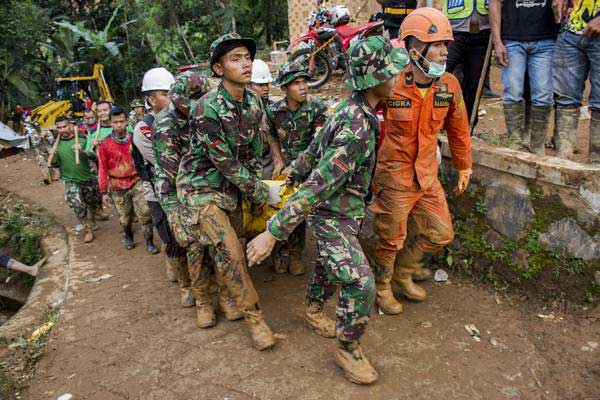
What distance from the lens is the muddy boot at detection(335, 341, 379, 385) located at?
3.10 m

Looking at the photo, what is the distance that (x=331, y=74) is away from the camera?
838 centimetres

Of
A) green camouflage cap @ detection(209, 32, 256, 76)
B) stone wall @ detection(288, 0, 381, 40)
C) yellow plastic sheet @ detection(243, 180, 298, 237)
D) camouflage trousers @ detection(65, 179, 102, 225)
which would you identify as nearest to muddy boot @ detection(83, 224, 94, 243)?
camouflage trousers @ detection(65, 179, 102, 225)

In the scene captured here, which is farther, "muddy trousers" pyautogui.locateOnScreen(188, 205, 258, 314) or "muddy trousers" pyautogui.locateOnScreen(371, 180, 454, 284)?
"muddy trousers" pyautogui.locateOnScreen(371, 180, 454, 284)

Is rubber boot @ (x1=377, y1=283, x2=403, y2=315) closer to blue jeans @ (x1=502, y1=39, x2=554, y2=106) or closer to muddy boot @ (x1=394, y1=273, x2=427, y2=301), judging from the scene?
muddy boot @ (x1=394, y1=273, x2=427, y2=301)

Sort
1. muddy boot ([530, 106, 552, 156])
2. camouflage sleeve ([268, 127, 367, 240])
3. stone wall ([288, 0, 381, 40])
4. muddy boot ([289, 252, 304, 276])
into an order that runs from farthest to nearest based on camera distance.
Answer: stone wall ([288, 0, 381, 40]), muddy boot ([289, 252, 304, 276]), muddy boot ([530, 106, 552, 156]), camouflage sleeve ([268, 127, 367, 240])

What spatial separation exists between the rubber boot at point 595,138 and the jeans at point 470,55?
1122 millimetres

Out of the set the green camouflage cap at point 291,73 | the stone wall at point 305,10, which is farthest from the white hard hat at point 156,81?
the stone wall at point 305,10

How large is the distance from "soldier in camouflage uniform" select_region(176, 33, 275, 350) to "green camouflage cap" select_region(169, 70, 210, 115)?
46 cm

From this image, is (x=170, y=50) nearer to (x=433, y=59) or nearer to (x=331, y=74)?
(x=331, y=74)

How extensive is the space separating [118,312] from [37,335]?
68 cm

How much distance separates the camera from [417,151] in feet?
11.7

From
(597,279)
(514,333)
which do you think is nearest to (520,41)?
(597,279)

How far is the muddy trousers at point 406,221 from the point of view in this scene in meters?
3.68

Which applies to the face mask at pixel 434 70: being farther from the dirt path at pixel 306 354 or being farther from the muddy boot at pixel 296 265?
the muddy boot at pixel 296 265
